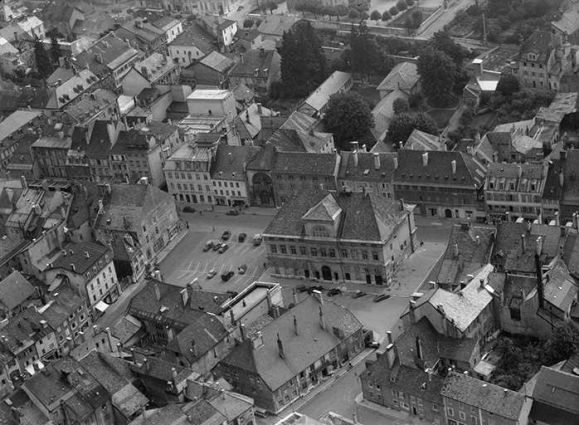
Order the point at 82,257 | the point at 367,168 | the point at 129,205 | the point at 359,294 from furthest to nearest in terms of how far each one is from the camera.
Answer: the point at 367,168 → the point at 129,205 → the point at 82,257 → the point at 359,294

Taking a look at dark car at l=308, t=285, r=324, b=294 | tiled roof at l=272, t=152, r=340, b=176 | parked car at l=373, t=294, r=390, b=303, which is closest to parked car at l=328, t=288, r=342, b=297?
dark car at l=308, t=285, r=324, b=294

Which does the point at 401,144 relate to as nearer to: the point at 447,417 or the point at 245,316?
the point at 245,316

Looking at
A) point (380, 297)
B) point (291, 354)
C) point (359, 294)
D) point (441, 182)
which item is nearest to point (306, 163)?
point (441, 182)

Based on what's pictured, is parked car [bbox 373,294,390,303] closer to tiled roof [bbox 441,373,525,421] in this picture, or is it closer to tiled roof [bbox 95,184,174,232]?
tiled roof [bbox 441,373,525,421]

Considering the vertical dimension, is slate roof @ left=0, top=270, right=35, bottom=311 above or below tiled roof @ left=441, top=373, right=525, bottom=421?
below

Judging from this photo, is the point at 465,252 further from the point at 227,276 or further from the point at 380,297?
the point at 227,276
